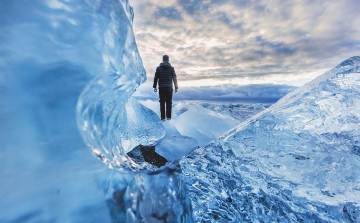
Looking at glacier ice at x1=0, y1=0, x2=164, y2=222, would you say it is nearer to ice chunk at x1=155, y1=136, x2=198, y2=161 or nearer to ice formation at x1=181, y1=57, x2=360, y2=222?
ice formation at x1=181, y1=57, x2=360, y2=222

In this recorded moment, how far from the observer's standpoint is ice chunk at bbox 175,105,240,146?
2.49 metres

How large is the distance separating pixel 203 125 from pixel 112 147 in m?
1.94

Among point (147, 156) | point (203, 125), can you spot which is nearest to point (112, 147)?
point (147, 156)

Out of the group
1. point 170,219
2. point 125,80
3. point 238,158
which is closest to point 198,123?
point 238,158

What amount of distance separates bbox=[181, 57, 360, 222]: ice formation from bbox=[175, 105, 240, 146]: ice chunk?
1.53 m

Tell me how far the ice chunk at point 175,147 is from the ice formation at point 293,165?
0.85 metres

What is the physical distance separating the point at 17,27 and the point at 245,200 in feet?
3.62

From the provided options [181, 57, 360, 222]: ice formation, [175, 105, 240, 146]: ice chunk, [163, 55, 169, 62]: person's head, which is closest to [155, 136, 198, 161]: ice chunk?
[175, 105, 240, 146]: ice chunk

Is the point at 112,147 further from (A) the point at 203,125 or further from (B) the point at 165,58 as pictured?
(B) the point at 165,58

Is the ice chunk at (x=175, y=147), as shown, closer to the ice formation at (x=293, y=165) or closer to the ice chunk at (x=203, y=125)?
the ice chunk at (x=203, y=125)

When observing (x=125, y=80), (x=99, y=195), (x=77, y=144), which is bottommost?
(x=99, y=195)

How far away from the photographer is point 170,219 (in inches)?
20.7

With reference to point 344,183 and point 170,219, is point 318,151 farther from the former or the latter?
point 170,219

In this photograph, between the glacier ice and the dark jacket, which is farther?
the dark jacket
